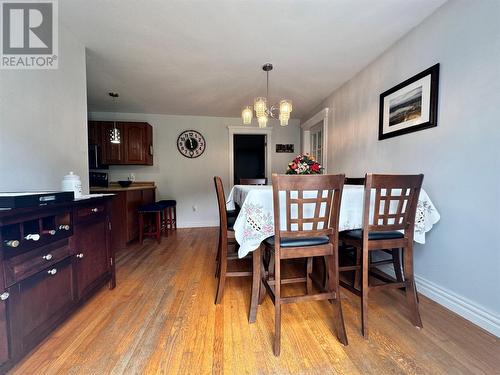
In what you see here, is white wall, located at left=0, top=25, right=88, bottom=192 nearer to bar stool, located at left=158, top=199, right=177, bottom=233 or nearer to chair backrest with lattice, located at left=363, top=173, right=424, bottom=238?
bar stool, located at left=158, top=199, right=177, bottom=233

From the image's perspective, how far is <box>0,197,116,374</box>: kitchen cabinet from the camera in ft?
3.14

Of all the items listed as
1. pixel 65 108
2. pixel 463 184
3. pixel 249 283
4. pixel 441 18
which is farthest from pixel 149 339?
pixel 441 18

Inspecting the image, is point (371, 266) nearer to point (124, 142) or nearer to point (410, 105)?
point (410, 105)

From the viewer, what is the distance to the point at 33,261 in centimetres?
107

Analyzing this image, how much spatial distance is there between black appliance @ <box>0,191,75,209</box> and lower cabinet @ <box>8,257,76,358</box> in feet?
1.26

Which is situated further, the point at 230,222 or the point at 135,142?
the point at 135,142

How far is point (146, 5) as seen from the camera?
154 cm

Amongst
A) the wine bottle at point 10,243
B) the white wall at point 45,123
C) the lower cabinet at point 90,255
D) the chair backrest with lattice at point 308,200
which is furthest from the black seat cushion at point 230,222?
the white wall at point 45,123

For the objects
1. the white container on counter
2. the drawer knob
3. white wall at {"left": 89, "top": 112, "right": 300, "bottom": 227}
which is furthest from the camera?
white wall at {"left": 89, "top": 112, "right": 300, "bottom": 227}

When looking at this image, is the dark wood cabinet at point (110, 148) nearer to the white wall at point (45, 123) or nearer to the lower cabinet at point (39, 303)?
the white wall at point (45, 123)

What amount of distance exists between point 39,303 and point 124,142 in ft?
10.7

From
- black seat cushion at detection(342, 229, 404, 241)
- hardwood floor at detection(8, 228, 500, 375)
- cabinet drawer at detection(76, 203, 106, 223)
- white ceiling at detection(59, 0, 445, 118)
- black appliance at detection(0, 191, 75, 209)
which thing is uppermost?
white ceiling at detection(59, 0, 445, 118)

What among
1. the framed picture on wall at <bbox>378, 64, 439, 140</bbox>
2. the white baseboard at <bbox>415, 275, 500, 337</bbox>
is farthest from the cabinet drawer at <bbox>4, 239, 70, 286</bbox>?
the framed picture on wall at <bbox>378, 64, 439, 140</bbox>

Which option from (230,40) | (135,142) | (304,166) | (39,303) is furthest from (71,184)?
(135,142)
